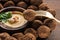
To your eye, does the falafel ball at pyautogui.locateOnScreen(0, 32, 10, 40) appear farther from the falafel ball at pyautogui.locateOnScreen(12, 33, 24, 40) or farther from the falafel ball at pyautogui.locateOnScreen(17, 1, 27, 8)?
the falafel ball at pyautogui.locateOnScreen(17, 1, 27, 8)

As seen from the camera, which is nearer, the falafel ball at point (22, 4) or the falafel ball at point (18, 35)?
the falafel ball at point (18, 35)

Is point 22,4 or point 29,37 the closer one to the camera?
point 29,37

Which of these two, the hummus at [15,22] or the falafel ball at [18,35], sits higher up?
the hummus at [15,22]

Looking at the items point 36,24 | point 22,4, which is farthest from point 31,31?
point 22,4

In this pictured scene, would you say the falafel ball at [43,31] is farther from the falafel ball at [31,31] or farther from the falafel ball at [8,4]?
the falafel ball at [8,4]

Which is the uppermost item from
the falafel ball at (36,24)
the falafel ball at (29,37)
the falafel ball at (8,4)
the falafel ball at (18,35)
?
the falafel ball at (8,4)

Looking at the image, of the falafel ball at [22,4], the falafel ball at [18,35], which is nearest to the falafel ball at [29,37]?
the falafel ball at [18,35]

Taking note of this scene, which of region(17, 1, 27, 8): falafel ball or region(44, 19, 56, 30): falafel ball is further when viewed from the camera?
region(17, 1, 27, 8): falafel ball

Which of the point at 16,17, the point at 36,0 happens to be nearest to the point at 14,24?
the point at 16,17

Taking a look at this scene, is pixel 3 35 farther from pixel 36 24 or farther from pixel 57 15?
pixel 57 15

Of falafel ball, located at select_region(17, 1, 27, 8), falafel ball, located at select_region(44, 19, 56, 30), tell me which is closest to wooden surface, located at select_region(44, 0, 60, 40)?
falafel ball, located at select_region(44, 19, 56, 30)

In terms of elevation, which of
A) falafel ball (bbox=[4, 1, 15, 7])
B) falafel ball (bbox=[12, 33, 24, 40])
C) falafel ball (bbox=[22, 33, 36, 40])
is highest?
falafel ball (bbox=[4, 1, 15, 7])
